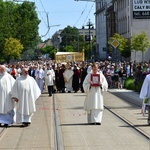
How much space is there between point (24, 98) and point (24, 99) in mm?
33

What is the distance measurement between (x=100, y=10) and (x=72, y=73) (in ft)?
342

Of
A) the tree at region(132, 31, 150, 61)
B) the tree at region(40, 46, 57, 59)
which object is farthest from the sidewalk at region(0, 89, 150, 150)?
the tree at region(40, 46, 57, 59)

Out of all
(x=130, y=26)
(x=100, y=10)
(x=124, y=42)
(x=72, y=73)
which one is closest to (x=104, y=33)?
(x=100, y=10)

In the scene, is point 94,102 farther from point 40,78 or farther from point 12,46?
point 12,46

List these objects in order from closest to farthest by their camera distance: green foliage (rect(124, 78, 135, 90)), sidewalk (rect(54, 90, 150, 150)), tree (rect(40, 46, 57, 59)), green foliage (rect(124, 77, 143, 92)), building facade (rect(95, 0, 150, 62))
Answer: sidewalk (rect(54, 90, 150, 150)) < green foliage (rect(124, 77, 143, 92)) < green foliage (rect(124, 78, 135, 90)) < building facade (rect(95, 0, 150, 62)) < tree (rect(40, 46, 57, 59))

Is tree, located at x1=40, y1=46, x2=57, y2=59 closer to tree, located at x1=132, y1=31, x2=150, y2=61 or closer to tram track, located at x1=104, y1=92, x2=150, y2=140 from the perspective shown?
tree, located at x1=132, y1=31, x2=150, y2=61

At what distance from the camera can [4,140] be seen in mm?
14023

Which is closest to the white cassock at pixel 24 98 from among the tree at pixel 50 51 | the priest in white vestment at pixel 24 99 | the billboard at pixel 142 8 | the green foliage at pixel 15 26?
the priest in white vestment at pixel 24 99

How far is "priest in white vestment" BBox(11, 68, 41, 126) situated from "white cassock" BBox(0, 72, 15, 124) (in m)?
0.18

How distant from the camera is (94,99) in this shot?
1728 centimetres

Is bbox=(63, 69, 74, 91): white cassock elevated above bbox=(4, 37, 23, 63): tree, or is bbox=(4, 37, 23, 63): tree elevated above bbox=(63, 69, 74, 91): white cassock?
bbox=(4, 37, 23, 63): tree

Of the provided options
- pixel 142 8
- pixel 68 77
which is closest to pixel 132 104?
pixel 142 8

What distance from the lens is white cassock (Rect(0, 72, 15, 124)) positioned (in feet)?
55.0

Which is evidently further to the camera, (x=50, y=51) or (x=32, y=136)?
(x=50, y=51)
